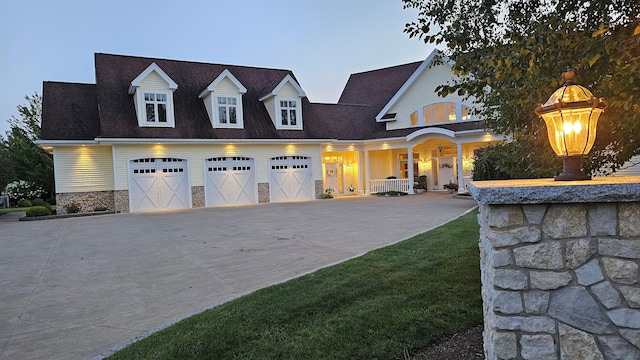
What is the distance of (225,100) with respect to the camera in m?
19.6

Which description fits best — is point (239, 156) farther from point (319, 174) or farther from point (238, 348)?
point (238, 348)

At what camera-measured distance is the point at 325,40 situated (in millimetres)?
38594

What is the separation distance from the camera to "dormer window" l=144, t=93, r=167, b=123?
18.0 m

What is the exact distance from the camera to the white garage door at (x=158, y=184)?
696 inches

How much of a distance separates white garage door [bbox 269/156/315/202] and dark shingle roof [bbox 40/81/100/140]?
847 cm

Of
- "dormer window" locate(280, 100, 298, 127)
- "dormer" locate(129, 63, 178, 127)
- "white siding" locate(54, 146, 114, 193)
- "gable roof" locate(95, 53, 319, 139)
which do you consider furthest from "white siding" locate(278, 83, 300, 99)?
"white siding" locate(54, 146, 114, 193)

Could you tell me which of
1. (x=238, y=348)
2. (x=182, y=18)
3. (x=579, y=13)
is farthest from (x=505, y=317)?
(x=182, y=18)

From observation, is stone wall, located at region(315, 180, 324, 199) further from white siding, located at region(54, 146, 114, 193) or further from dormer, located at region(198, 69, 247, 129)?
white siding, located at region(54, 146, 114, 193)

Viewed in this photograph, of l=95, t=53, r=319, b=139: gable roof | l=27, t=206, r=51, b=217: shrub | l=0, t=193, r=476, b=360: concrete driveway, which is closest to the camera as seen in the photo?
l=0, t=193, r=476, b=360: concrete driveway

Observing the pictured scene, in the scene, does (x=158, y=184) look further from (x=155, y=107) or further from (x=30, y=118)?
(x=30, y=118)

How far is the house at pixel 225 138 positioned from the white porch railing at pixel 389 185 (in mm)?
62

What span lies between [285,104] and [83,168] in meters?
10.1

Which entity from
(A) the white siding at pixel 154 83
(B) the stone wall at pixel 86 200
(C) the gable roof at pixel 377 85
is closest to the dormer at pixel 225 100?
(A) the white siding at pixel 154 83

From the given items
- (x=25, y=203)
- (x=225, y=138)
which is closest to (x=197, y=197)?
(x=225, y=138)
